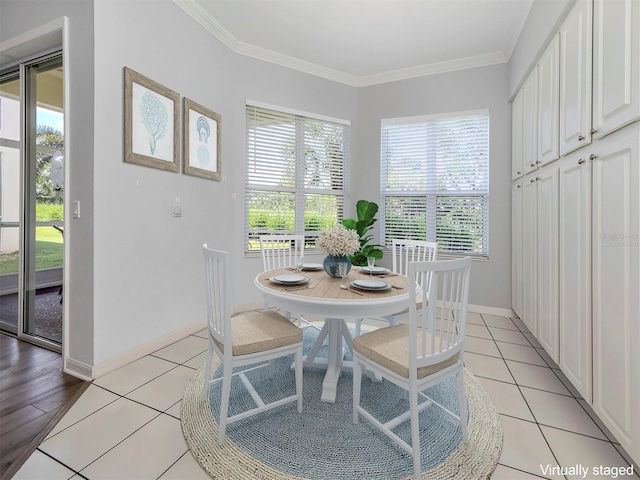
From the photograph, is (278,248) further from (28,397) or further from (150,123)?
(28,397)

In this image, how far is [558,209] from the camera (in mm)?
2014

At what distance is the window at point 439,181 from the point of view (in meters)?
3.60

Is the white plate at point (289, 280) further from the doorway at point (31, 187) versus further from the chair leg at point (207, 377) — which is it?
the doorway at point (31, 187)

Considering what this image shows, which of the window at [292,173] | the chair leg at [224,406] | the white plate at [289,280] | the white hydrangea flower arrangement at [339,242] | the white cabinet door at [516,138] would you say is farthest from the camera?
the window at [292,173]

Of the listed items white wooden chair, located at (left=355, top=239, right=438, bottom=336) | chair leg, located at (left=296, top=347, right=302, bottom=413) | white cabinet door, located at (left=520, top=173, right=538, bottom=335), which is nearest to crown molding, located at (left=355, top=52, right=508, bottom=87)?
white cabinet door, located at (left=520, top=173, right=538, bottom=335)

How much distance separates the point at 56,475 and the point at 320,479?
3.70 ft

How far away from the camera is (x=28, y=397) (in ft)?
6.06

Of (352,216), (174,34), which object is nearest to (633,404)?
(352,216)

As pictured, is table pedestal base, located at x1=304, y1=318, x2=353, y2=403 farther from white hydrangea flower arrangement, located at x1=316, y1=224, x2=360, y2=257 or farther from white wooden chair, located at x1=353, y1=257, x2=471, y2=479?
white hydrangea flower arrangement, located at x1=316, y1=224, x2=360, y2=257

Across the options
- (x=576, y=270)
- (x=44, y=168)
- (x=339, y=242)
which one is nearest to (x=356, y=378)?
(x=339, y=242)

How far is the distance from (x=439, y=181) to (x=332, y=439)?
3160 mm

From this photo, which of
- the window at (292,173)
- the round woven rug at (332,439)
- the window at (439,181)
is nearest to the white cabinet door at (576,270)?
the round woven rug at (332,439)

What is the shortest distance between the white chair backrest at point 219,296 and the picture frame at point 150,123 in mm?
1284

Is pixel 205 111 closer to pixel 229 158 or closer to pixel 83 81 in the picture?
pixel 229 158
